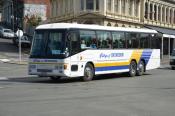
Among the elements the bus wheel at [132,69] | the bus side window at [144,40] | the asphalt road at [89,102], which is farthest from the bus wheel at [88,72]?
the bus side window at [144,40]

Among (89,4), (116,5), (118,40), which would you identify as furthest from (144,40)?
(116,5)

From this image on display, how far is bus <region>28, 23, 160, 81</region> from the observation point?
2267cm

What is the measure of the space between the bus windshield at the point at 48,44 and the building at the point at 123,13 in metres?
34.9

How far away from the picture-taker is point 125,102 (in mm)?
14852

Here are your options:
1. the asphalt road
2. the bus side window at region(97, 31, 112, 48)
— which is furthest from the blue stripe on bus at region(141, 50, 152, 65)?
the asphalt road

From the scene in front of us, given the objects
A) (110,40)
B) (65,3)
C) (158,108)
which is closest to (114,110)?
(158,108)

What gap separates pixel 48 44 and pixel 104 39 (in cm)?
381

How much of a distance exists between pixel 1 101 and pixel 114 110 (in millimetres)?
3573

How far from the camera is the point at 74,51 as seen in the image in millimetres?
23031

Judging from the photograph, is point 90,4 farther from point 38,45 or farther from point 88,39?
point 38,45

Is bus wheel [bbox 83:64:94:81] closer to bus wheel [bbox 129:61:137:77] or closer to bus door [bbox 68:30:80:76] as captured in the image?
bus door [bbox 68:30:80:76]

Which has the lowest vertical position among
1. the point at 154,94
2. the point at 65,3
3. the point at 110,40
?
the point at 154,94

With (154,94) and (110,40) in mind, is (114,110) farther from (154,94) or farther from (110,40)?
(110,40)

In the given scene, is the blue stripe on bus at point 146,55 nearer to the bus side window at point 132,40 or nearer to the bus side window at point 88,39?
the bus side window at point 132,40
